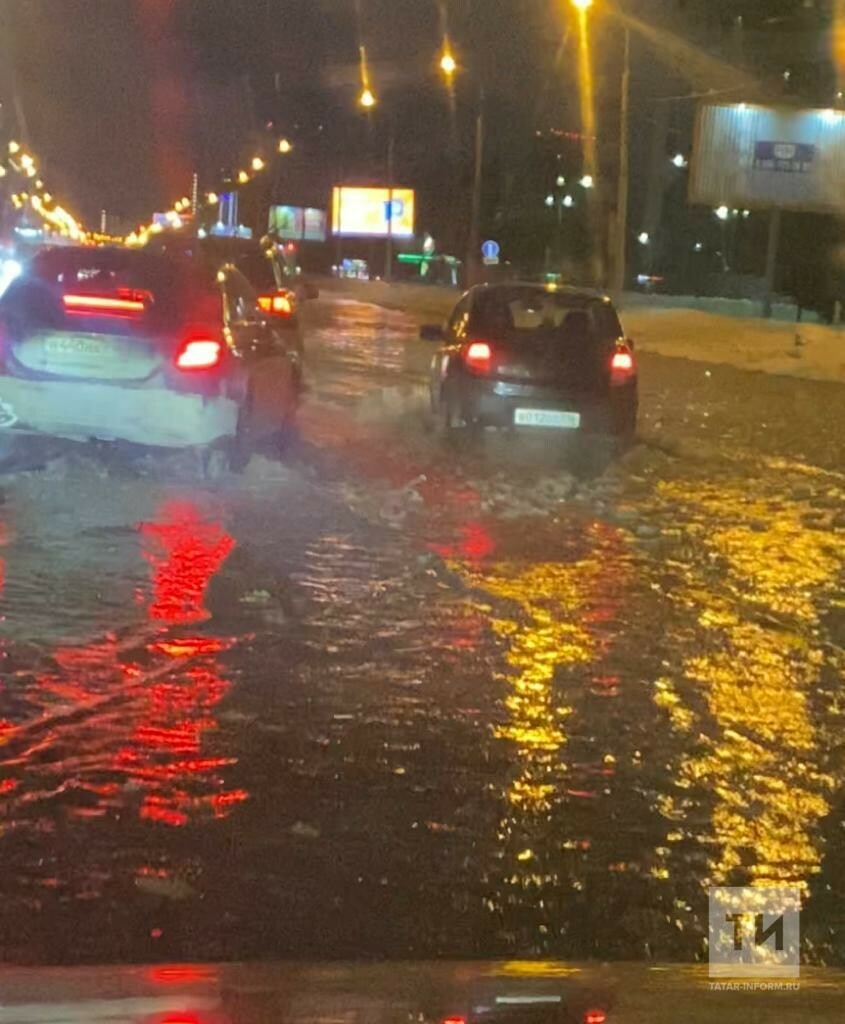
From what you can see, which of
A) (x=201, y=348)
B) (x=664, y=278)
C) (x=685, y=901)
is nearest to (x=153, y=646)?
(x=685, y=901)

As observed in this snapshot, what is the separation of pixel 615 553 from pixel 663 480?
165 inches

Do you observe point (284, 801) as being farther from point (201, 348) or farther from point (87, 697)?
point (201, 348)

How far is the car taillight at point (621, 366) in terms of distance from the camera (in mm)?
15820

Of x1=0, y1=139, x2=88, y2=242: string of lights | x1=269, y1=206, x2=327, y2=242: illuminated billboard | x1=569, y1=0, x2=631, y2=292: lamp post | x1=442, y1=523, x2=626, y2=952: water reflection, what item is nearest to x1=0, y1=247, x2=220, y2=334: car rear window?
x1=442, y1=523, x2=626, y2=952: water reflection

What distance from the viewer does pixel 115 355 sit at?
12.6m

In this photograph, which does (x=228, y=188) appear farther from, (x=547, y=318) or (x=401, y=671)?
(x=401, y=671)

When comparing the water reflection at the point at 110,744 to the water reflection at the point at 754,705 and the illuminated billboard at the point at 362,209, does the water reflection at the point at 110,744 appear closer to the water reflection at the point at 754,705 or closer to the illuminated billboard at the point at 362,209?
the water reflection at the point at 754,705

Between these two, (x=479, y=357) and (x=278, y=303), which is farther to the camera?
(x=278, y=303)

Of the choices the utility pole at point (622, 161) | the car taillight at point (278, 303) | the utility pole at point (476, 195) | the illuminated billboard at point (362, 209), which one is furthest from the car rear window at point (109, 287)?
the illuminated billboard at point (362, 209)

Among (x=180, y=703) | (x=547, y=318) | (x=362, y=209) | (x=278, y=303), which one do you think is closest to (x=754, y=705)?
(x=180, y=703)

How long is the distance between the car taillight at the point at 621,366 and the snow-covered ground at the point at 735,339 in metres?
18.2

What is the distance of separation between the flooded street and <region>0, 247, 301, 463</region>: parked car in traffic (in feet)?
1.70

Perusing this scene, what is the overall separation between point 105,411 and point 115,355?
410 mm

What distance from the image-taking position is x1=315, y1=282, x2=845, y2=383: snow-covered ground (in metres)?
36.1
